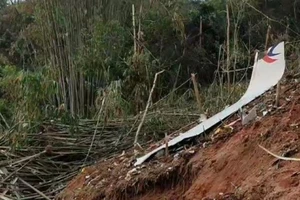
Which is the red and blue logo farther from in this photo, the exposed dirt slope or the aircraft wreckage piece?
the exposed dirt slope

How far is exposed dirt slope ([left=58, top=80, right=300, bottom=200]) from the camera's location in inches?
85.8

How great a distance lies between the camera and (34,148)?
4133mm

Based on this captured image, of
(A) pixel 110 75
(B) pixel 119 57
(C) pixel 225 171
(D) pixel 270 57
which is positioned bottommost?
(A) pixel 110 75

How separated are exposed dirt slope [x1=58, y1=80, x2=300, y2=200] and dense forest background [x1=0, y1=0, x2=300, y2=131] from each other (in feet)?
4.13

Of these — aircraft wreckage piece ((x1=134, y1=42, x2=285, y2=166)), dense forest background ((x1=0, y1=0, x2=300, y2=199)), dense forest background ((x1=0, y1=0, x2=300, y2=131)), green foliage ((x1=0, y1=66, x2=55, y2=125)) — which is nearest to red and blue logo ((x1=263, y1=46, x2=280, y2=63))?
aircraft wreckage piece ((x1=134, y1=42, x2=285, y2=166))

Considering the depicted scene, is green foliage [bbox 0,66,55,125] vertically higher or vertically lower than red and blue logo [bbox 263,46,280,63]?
lower

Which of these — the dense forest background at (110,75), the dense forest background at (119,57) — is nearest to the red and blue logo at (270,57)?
the dense forest background at (110,75)

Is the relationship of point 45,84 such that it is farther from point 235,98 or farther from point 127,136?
A: point 235,98

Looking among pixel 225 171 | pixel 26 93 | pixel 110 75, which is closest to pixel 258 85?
pixel 225 171

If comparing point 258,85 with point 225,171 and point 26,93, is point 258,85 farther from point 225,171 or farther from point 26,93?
point 26,93

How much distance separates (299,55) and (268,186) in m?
2.03

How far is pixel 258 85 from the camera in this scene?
3615 mm

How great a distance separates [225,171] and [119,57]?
3.90 m

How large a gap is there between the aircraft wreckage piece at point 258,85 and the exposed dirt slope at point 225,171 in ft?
0.52
